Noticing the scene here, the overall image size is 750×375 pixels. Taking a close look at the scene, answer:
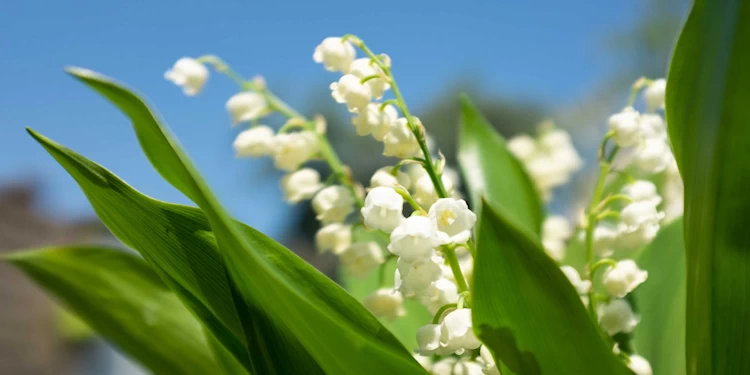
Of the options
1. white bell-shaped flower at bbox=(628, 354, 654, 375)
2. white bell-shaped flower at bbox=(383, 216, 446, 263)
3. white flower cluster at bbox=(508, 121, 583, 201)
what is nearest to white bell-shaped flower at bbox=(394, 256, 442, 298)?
white bell-shaped flower at bbox=(383, 216, 446, 263)

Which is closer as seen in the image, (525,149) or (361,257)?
(361,257)

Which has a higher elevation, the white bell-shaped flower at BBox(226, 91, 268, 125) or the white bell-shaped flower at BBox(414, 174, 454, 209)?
the white bell-shaped flower at BBox(226, 91, 268, 125)

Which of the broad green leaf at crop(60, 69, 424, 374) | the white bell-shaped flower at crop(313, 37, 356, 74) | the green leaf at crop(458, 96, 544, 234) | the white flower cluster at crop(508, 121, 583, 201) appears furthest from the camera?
the white flower cluster at crop(508, 121, 583, 201)

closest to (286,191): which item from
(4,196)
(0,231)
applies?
(0,231)

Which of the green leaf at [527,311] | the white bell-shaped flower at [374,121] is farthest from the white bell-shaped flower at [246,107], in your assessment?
the green leaf at [527,311]

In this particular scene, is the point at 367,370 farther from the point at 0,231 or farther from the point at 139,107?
the point at 0,231

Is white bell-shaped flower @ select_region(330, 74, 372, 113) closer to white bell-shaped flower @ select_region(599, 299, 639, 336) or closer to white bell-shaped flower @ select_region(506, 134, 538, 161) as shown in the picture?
white bell-shaped flower @ select_region(599, 299, 639, 336)

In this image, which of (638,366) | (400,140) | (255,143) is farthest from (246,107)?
(638,366)

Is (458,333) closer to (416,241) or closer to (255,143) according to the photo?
(416,241)
